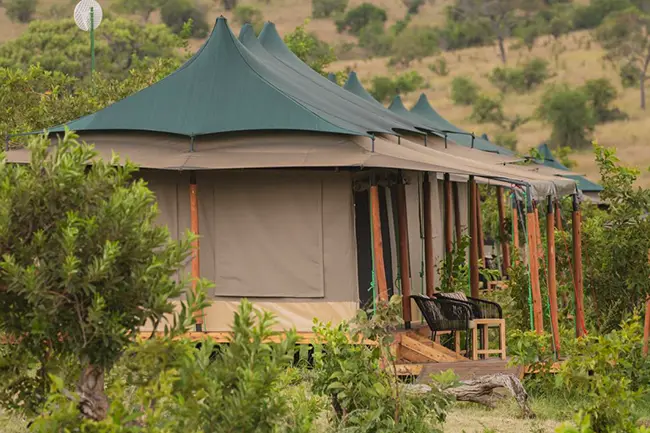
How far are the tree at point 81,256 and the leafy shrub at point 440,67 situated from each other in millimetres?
51998

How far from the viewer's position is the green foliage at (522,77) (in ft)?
176

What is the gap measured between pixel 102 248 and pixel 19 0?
5831 centimetres

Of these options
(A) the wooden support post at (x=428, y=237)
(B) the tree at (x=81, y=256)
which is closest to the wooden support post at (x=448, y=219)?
(A) the wooden support post at (x=428, y=237)

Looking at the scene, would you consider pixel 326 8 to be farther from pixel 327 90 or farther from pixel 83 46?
pixel 327 90

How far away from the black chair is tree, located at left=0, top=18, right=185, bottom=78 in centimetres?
2890

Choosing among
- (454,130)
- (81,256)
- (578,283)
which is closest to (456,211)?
(454,130)

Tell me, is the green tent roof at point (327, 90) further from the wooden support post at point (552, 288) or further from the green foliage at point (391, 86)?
the green foliage at point (391, 86)

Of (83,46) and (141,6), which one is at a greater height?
(141,6)

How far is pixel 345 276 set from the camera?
35.9ft

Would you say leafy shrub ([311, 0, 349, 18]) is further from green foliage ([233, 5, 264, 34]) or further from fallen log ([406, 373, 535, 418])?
fallen log ([406, 373, 535, 418])

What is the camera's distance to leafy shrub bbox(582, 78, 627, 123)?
48.3 metres

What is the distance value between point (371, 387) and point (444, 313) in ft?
12.5

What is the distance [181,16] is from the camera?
200 ft

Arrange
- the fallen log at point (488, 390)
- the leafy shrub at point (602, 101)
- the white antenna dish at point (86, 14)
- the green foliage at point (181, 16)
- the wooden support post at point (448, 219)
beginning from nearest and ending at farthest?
the fallen log at point (488, 390)
the wooden support post at point (448, 219)
the white antenna dish at point (86, 14)
the leafy shrub at point (602, 101)
the green foliage at point (181, 16)
